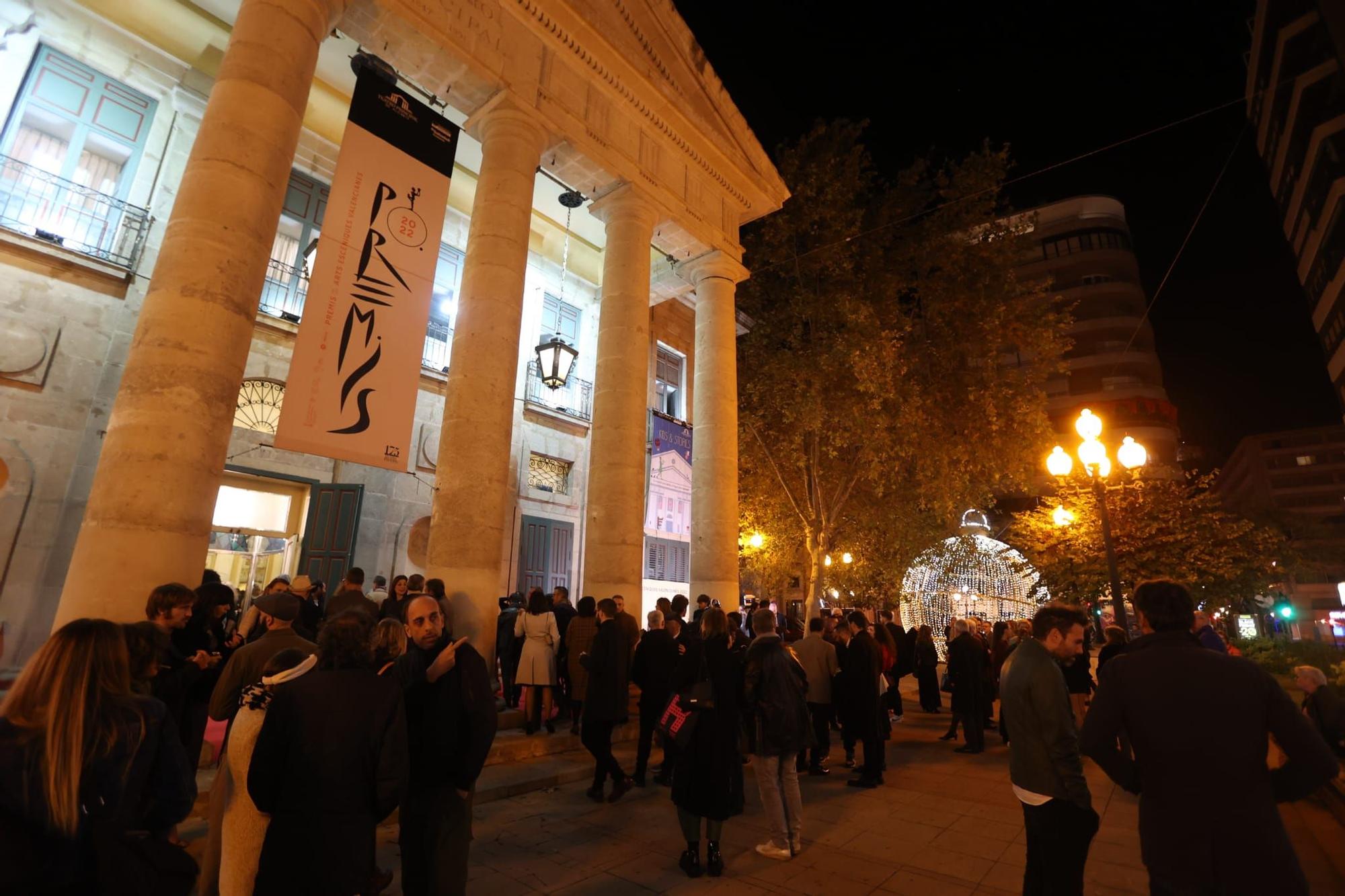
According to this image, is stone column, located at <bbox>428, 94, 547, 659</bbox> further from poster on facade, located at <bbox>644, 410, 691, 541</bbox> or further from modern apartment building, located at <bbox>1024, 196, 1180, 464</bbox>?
modern apartment building, located at <bbox>1024, 196, 1180, 464</bbox>

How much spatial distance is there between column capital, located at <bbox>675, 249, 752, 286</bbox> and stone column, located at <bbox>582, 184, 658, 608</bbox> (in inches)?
73.2

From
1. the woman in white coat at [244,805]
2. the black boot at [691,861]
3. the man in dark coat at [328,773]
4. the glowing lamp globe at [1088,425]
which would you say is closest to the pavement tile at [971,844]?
the black boot at [691,861]

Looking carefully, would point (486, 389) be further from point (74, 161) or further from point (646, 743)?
point (74, 161)

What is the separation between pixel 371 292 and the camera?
733 centimetres

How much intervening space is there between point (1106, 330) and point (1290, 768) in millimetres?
61405

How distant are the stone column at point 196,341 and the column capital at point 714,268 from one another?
293 inches

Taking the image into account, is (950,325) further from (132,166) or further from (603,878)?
(132,166)

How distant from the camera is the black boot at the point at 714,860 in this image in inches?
169

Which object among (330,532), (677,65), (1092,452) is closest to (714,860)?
(1092,452)

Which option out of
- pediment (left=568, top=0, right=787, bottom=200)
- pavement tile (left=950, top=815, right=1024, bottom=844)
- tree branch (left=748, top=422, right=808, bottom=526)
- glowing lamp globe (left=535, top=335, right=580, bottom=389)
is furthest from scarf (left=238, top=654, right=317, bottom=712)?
tree branch (left=748, top=422, right=808, bottom=526)

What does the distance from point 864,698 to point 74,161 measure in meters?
13.0

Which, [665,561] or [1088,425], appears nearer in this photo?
[1088,425]

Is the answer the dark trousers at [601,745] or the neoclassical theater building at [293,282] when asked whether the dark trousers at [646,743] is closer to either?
the dark trousers at [601,745]

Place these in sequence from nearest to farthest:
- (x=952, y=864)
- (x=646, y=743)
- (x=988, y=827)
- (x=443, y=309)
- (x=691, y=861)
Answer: (x=691, y=861) → (x=952, y=864) → (x=988, y=827) → (x=646, y=743) → (x=443, y=309)
